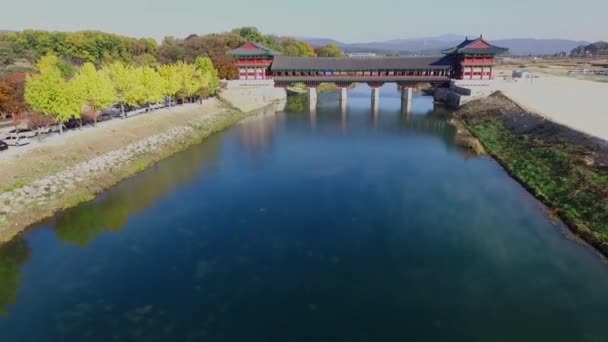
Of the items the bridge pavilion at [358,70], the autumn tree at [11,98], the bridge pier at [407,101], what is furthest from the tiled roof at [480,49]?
the autumn tree at [11,98]

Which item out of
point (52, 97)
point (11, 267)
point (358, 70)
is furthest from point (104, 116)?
point (358, 70)

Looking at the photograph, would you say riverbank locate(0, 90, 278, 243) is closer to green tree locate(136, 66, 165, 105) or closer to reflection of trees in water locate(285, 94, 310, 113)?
green tree locate(136, 66, 165, 105)

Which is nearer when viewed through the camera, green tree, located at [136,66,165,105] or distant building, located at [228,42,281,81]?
green tree, located at [136,66,165,105]

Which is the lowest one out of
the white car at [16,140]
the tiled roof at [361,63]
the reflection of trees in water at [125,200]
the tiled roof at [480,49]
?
the reflection of trees in water at [125,200]

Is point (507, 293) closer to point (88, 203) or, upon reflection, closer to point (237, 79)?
point (88, 203)

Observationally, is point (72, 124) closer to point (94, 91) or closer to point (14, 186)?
point (94, 91)

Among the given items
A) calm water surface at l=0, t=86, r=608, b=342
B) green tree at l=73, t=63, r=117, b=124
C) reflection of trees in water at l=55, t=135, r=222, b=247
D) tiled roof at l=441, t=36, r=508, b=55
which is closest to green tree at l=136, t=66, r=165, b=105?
green tree at l=73, t=63, r=117, b=124

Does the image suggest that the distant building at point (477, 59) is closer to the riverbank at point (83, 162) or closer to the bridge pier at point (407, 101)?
the bridge pier at point (407, 101)
